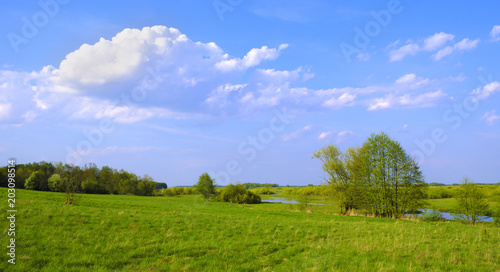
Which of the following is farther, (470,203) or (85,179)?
(85,179)

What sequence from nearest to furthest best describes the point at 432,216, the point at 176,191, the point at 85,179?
the point at 432,216, the point at 85,179, the point at 176,191

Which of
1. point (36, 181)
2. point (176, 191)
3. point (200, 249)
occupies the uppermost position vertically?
point (200, 249)

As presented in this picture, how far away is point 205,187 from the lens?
69.1 metres

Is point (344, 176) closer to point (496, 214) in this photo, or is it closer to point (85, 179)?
point (496, 214)

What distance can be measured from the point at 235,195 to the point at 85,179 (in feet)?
157

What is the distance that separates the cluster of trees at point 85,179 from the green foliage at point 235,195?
33.8 metres

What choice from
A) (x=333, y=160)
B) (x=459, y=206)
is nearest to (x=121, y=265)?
(x=333, y=160)

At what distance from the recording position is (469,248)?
11750 mm

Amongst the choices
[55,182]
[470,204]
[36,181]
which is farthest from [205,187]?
[470,204]

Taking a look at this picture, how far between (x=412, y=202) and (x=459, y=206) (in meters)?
6.40

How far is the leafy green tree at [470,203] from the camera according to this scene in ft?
104

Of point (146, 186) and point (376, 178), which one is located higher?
point (376, 178)

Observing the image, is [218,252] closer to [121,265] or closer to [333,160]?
[121,265]

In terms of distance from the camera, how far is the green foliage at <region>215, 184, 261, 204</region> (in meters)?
65.7
